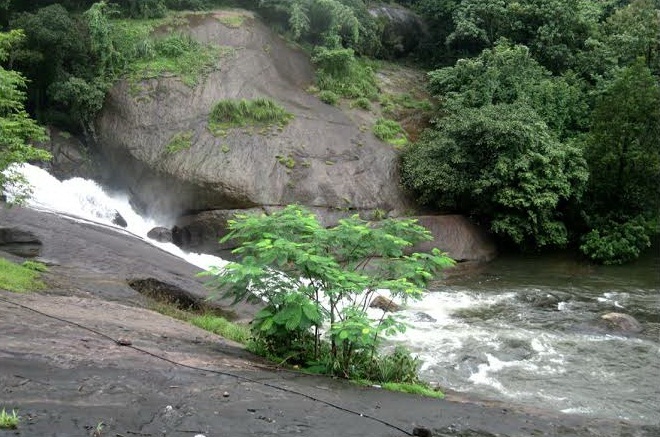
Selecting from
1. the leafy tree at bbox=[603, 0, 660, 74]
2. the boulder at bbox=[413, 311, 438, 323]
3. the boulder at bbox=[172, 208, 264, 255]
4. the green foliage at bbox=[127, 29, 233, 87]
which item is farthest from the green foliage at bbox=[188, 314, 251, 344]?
the leafy tree at bbox=[603, 0, 660, 74]

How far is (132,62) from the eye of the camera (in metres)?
23.2

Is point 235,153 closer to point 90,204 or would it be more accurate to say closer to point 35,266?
point 90,204

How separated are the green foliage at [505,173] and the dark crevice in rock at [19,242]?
13052 millimetres

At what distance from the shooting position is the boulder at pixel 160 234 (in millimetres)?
19188

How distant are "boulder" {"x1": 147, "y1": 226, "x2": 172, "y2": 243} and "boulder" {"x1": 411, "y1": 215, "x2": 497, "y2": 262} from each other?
26.1 ft

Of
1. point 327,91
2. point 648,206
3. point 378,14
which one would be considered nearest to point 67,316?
point 327,91

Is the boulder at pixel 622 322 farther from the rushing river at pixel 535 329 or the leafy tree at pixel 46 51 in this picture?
the leafy tree at pixel 46 51

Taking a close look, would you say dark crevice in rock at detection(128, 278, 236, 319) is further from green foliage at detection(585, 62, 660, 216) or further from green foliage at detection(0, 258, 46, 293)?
green foliage at detection(585, 62, 660, 216)

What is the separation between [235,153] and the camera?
21.3 m

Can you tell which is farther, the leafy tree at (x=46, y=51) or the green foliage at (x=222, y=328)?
the leafy tree at (x=46, y=51)

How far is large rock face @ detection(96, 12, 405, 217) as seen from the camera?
20.6 meters

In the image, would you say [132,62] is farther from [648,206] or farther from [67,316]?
[648,206]

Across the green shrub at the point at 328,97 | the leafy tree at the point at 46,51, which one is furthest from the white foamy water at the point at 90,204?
the green shrub at the point at 328,97

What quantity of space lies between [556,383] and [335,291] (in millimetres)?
5704
